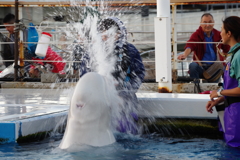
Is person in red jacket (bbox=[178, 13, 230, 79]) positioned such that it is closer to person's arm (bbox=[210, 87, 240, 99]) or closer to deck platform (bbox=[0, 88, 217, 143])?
deck platform (bbox=[0, 88, 217, 143])

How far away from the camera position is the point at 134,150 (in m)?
4.43

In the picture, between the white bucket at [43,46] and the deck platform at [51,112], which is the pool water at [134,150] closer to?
the deck platform at [51,112]

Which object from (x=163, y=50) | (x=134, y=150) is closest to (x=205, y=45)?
(x=163, y=50)

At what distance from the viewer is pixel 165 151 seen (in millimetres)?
→ 4438

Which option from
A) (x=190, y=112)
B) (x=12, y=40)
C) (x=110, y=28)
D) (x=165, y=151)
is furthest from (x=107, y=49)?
(x=12, y=40)

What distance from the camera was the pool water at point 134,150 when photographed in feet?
13.3

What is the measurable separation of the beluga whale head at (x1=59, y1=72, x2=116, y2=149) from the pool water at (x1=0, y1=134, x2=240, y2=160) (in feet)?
0.29

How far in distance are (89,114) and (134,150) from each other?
27.6 inches

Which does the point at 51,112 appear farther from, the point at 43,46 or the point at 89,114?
the point at 43,46

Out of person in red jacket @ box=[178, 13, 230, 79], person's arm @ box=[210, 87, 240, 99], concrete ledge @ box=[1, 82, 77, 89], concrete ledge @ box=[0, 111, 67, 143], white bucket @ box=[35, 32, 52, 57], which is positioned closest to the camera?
person's arm @ box=[210, 87, 240, 99]

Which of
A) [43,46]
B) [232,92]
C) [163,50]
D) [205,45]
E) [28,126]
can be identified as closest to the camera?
[232,92]

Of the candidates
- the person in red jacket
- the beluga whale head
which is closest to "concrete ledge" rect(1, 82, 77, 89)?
the person in red jacket

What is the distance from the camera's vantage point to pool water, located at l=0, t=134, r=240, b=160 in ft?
13.3

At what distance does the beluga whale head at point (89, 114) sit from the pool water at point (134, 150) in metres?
0.09
